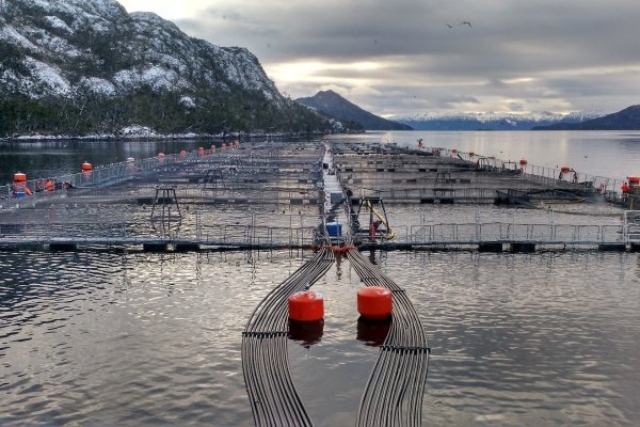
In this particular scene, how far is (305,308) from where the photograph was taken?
3241cm

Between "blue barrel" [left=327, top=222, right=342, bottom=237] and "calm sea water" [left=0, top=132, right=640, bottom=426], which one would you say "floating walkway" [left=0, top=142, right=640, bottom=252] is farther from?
"calm sea water" [left=0, top=132, right=640, bottom=426]

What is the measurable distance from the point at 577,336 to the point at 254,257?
2597 cm

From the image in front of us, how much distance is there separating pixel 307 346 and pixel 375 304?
16.8ft

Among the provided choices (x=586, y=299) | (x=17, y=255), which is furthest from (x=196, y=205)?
(x=586, y=299)

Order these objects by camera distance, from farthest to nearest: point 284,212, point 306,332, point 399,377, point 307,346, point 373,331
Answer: point 284,212 → point 373,331 → point 306,332 → point 307,346 → point 399,377

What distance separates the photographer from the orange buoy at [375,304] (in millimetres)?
33219

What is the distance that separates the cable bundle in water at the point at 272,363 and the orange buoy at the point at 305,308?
717 millimetres

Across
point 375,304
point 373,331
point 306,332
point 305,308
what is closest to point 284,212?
point 375,304

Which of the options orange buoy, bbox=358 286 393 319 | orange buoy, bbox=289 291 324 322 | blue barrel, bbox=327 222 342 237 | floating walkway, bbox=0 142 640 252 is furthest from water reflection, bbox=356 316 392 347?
blue barrel, bbox=327 222 342 237

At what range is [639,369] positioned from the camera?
90.2 feet

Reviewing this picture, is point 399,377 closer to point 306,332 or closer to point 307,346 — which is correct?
point 307,346

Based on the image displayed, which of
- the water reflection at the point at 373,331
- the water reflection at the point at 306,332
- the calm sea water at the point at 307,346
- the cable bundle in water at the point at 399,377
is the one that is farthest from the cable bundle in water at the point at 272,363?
the water reflection at the point at 373,331

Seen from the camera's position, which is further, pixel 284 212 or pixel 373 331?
pixel 284 212

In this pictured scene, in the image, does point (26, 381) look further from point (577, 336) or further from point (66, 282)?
point (577, 336)
